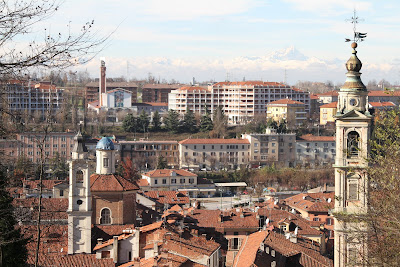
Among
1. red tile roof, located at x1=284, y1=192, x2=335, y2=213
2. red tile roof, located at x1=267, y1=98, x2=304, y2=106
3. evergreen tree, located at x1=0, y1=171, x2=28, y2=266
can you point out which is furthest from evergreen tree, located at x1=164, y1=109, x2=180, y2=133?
evergreen tree, located at x1=0, y1=171, x2=28, y2=266

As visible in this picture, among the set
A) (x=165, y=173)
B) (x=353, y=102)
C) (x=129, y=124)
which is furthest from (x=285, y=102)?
(x=353, y=102)

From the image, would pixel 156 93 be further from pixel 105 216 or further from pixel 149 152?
pixel 105 216

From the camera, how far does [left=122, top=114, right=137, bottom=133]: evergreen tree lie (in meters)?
84.9

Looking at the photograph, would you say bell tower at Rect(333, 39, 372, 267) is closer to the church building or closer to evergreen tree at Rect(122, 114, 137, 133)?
the church building

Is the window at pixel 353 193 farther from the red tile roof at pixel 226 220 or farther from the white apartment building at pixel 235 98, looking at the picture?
the white apartment building at pixel 235 98

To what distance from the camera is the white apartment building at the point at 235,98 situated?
10338cm

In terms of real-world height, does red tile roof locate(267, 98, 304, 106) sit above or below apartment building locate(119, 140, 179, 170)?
above

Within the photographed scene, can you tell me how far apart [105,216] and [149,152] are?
45.1 metres

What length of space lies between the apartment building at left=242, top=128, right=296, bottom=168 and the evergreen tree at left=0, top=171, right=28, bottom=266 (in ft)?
209

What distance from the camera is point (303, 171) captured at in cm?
7294

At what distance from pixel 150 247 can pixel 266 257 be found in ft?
12.1

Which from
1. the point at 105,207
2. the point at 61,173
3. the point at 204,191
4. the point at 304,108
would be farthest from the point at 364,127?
the point at 304,108

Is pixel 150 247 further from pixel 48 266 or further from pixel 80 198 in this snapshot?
pixel 80 198

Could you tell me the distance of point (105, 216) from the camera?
110 ft
